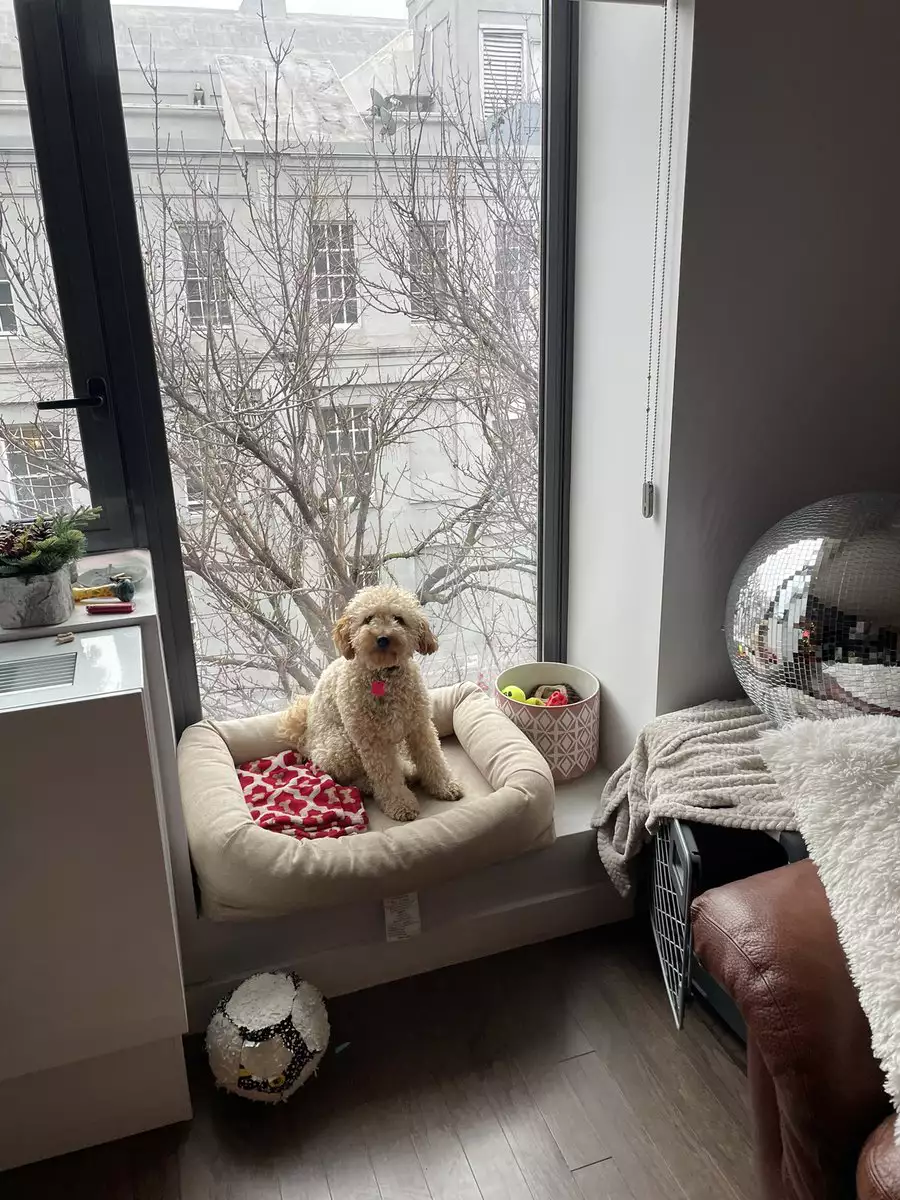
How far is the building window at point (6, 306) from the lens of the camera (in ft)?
5.34

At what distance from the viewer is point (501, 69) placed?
71.6 inches

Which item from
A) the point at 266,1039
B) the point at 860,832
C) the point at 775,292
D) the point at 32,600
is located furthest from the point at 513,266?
the point at 266,1039

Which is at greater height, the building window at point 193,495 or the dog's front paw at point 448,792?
the building window at point 193,495

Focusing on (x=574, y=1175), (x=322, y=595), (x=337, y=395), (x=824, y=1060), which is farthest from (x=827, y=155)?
(x=574, y=1175)

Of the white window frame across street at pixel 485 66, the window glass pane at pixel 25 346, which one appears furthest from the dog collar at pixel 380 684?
the white window frame across street at pixel 485 66

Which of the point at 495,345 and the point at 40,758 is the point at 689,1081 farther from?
the point at 495,345

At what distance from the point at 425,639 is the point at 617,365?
69cm

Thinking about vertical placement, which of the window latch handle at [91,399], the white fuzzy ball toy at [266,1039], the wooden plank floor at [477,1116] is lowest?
the wooden plank floor at [477,1116]

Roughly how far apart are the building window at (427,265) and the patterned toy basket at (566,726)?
2.86 ft

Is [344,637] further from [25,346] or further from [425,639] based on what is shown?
[25,346]

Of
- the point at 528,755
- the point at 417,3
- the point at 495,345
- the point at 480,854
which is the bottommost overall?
the point at 480,854

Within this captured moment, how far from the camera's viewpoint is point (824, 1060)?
3.46ft

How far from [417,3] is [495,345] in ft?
2.20

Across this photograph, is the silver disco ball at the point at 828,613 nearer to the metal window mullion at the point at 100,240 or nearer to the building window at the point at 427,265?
the building window at the point at 427,265
